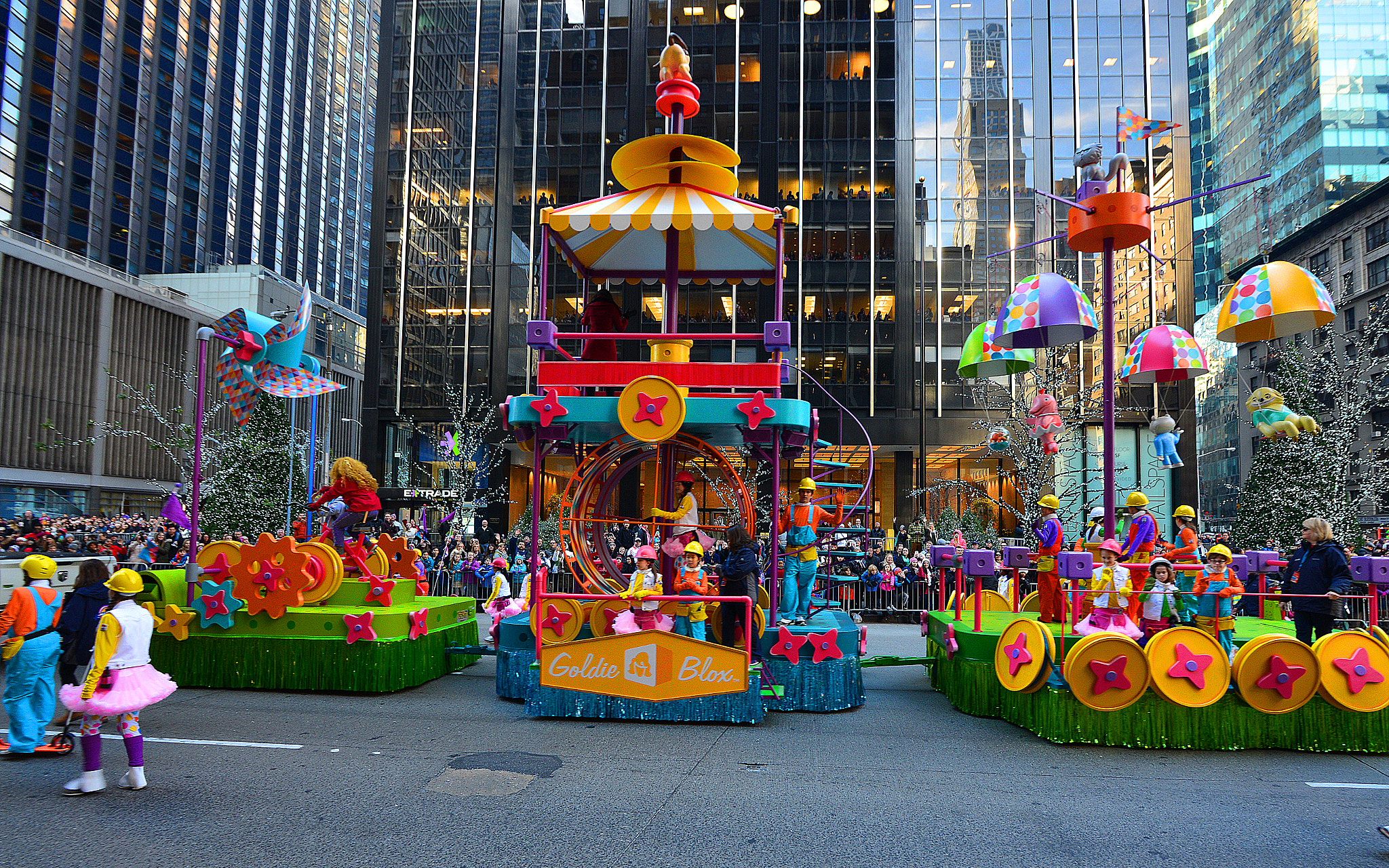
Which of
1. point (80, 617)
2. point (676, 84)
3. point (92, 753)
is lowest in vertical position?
point (92, 753)

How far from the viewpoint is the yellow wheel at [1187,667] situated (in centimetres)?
729

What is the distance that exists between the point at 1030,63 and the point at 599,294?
3034cm

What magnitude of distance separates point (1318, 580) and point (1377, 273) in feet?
168

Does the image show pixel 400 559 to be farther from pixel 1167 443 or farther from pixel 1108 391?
pixel 1167 443

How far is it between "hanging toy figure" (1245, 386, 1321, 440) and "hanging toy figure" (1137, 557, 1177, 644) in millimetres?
3786

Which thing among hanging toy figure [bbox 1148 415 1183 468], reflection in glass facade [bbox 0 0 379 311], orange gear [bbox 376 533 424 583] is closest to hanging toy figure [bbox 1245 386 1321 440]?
hanging toy figure [bbox 1148 415 1183 468]

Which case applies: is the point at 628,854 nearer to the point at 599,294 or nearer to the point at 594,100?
the point at 599,294

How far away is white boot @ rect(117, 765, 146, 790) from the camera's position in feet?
19.7

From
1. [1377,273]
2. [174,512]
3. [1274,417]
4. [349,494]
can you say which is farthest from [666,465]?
[1377,273]

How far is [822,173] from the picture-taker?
35.2m

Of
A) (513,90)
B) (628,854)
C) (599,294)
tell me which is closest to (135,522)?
(513,90)

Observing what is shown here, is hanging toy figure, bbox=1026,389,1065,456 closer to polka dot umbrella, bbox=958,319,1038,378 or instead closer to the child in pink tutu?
polka dot umbrella, bbox=958,319,1038,378

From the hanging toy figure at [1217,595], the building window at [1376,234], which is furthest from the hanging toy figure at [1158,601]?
the building window at [1376,234]

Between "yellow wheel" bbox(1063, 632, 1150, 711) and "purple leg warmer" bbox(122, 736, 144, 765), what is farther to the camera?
"yellow wheel" bbox(1063, 632, 1150, 711)
